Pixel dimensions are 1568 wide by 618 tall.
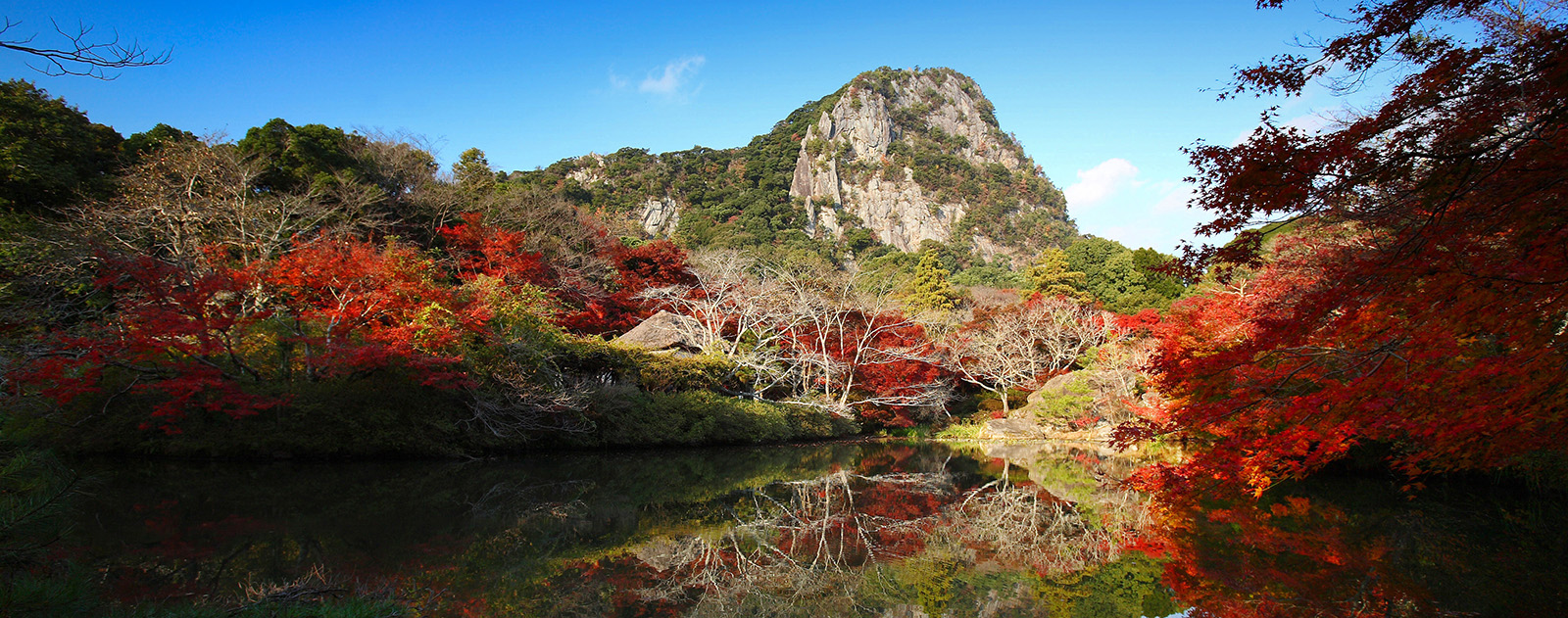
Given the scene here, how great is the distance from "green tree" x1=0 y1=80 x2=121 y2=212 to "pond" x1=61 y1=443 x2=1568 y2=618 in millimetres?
6960

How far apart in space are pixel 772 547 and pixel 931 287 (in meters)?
25.0

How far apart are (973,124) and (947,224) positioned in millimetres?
30367

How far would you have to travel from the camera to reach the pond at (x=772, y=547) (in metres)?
4.47

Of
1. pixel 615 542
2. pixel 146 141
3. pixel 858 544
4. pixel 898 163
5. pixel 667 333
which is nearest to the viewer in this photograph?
pixel 615 542

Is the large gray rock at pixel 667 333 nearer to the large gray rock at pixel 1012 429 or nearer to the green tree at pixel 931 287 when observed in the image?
the large gray rock at pixel 1012 429

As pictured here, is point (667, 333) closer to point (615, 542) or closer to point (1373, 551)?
point (615, 542)

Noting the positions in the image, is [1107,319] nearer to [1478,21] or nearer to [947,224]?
[1478,21]

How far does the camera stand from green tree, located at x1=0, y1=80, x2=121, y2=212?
11.3 meters

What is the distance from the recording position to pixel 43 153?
38.4ft

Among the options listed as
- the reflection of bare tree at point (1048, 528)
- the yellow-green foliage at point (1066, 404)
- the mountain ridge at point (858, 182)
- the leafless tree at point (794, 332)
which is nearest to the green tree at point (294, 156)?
the leafless tree at point (794, 332)

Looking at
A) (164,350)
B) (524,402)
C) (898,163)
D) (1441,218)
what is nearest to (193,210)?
(164,350)

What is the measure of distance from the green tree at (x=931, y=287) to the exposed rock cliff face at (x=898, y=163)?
37038mm

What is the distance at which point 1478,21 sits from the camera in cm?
Result: 461

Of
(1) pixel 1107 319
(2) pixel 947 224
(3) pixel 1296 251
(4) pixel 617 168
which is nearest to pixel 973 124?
(2) pixel 947 224
